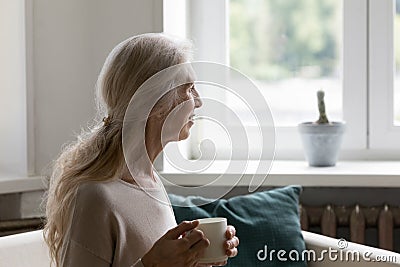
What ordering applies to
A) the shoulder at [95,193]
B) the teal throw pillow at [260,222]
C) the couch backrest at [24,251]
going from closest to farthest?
the shoulder at [95,193] < the couch backrest at [24,251] < the teal throw pillow at [260,222]

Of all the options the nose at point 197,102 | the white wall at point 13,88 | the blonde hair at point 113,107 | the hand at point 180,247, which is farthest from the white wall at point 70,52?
the hand at point 180,247

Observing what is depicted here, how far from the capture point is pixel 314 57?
284cm

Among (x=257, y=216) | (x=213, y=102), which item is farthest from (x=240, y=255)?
(x=213, y=102)

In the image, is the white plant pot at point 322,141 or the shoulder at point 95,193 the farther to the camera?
the white plant pot at point 322,141

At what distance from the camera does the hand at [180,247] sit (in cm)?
131

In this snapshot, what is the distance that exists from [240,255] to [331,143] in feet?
2.10

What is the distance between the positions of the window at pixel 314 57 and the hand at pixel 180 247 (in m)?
1.37

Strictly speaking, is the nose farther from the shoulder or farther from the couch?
the couch

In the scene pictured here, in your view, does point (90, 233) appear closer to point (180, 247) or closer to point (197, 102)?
point (180, 247)

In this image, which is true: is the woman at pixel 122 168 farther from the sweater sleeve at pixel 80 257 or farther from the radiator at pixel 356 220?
the radiator at pixel 356 220

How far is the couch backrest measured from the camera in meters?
1.89

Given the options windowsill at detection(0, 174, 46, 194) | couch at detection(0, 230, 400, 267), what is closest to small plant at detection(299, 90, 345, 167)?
couch at detection(0, 230, 400, 267)

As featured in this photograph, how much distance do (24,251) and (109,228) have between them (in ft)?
1.99

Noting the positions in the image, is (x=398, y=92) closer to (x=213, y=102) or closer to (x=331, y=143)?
(x=331, y=143)
